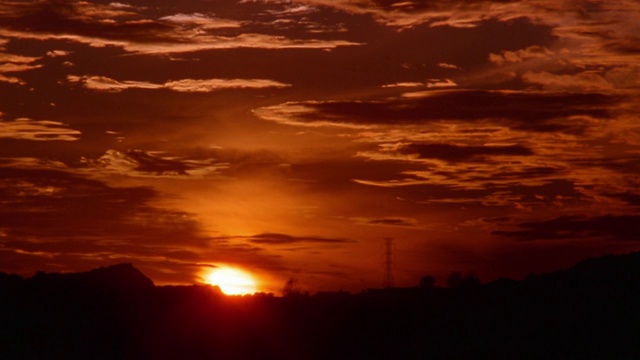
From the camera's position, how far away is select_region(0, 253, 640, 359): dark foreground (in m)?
43.7

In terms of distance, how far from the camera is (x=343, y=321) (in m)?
52.8

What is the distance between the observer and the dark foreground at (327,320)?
143 ft

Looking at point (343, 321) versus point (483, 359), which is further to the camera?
point (343, 321)

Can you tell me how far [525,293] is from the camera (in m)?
46.8

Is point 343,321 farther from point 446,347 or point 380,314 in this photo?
point 446,347

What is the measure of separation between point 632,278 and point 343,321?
13751 millimetres

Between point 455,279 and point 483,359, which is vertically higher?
point 455,279

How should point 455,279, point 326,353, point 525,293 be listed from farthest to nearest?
1. point 455,279
2. point 326,353
3. point 525,293

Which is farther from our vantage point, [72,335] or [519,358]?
[72,335]

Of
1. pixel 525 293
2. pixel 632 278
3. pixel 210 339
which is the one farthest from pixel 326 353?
pixel 632 278

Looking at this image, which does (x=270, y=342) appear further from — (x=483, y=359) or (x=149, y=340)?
(x=483, y=359)

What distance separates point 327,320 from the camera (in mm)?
53344

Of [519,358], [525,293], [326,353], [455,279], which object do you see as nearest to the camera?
[519,358]

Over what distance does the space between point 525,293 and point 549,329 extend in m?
3.14
